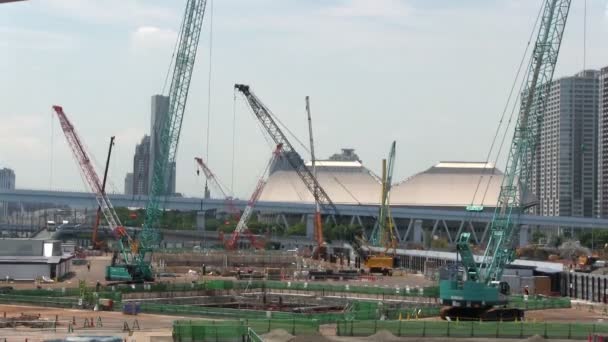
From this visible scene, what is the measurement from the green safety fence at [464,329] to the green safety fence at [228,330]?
7.83ft

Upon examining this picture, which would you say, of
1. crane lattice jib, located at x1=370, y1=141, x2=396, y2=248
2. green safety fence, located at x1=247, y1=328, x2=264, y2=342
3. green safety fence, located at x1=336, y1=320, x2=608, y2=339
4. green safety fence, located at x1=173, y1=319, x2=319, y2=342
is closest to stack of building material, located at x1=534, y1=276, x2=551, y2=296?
green safety fence, located at x1=336, y1=320, x2=608, y2=339

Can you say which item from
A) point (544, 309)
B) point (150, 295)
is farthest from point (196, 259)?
point (544, 309)

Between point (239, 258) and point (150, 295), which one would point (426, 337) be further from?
point (239, 258)

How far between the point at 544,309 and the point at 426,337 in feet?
79.5

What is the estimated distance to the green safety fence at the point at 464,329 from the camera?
2074 inches

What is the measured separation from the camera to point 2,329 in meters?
55.2

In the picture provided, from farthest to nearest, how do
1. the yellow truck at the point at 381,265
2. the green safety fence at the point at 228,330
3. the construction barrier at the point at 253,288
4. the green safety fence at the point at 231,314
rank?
1. the yellow truck at the point at 381,265
2. the construction barrier at the point at 253,288
3. the green safety fence at the point at 231,314
4. the green safety fence at the point at 228,330

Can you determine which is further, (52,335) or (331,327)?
(331,327)

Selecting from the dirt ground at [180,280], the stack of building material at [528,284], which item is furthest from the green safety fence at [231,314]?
the stack of building material at [528,284]

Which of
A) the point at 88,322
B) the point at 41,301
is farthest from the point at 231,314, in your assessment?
the point at 41,301

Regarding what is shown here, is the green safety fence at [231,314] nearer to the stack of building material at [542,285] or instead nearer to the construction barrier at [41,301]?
the construction barrier at [41,301]

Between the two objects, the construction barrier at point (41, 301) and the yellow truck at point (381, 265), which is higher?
the yellow truck at point (381, 265)

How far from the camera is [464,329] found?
175 ft

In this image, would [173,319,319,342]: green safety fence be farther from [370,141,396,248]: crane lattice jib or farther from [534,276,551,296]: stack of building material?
[370,141,396,248]: crane lattice jib
